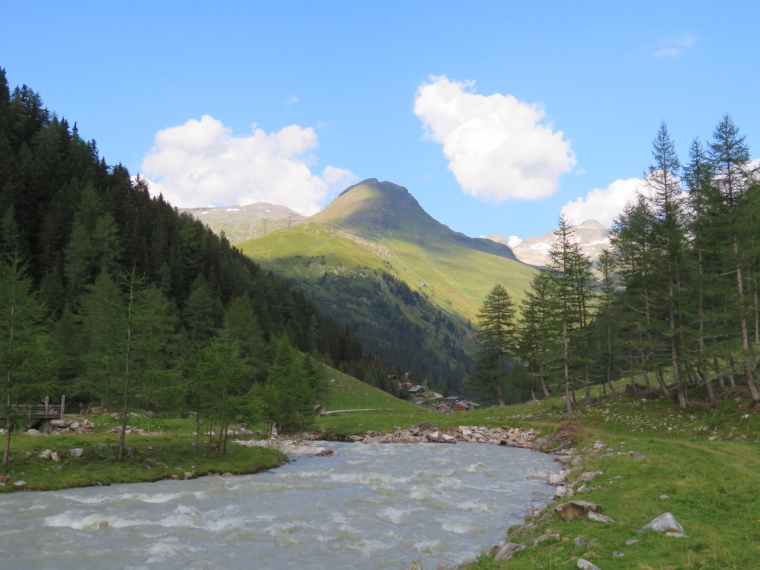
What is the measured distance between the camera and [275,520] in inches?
807

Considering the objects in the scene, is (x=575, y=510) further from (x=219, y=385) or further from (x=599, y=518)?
(x=219, y=385)

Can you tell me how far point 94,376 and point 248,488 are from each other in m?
13.8

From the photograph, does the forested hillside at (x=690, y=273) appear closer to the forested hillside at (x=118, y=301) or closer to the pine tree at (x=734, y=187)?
the pine tree at (x=734, y=187)

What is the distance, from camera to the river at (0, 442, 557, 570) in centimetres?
1573

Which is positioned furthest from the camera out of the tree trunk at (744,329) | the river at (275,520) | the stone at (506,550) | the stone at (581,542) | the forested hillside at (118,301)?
the tree trunk at (744,329)

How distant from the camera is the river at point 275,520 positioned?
15734mm

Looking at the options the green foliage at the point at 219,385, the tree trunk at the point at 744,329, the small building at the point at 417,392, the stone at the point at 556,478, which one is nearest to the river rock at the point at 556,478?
the stone at the point at 556,478

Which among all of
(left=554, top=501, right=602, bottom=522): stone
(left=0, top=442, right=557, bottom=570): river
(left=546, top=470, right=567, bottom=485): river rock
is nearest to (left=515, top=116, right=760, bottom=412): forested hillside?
(left=546, top=470, right=567, bottom=485): river rock

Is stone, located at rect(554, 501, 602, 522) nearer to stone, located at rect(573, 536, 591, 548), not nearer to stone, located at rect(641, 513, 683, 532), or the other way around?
stone, located at rect(641, 513, 683, 532)

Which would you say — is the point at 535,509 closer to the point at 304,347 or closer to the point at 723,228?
the point at 723,228

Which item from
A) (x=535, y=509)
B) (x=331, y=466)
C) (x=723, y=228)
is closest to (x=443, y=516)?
Answer: (x=535, y=509)

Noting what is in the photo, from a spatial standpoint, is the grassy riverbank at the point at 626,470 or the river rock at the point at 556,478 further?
the river rock at the point at 556,478

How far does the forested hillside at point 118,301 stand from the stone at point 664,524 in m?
28.5

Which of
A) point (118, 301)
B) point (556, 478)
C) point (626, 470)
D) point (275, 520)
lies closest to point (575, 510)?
point (626, 470)
